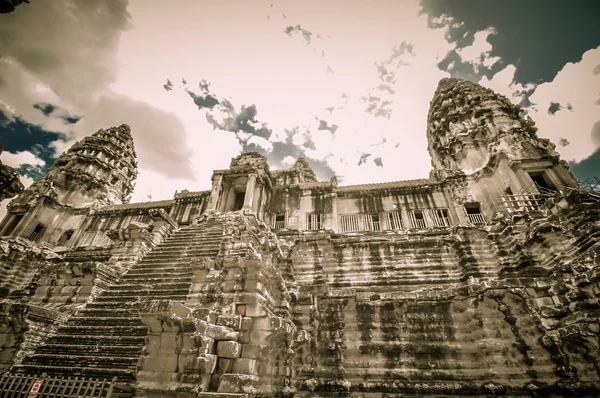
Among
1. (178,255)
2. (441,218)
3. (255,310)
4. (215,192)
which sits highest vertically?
(215,192)

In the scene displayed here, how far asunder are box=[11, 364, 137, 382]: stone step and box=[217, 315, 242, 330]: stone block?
2.57m

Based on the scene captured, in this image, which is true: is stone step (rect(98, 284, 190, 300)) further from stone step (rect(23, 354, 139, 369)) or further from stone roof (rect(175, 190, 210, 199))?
stone roof (rect(175, 190, 210, 199))

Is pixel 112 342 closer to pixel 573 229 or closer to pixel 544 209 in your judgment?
pixel 573 229

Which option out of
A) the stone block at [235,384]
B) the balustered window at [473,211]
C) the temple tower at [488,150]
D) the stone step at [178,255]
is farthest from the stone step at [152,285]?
the temple tower at [488,150]

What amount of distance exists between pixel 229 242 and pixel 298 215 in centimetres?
1023

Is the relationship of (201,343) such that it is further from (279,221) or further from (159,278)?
(279,221)

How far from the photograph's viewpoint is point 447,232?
1316cm

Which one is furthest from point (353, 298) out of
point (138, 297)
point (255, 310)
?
point (138, 297)

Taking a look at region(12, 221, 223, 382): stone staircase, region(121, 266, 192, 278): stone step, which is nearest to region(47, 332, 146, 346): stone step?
region(12, 221, 223, 382): stone staircase

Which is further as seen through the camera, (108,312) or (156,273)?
(156,273)

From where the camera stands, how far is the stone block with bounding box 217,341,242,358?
14.3 ft

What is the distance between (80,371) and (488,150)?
2106 cm

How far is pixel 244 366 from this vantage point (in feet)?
14.3

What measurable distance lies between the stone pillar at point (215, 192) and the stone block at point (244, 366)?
15052 millimetres
